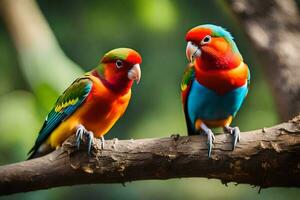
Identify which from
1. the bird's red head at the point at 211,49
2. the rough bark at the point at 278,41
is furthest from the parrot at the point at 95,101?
the rough bark at the point at 278,41

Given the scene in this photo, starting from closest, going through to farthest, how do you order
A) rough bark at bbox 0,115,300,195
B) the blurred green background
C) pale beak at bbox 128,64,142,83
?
rough bark at bbox 0,115,300,195, pale beak at bbox 128,64,142,83, the blurred green background

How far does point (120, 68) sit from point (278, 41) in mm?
930

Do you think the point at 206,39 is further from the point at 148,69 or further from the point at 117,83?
the point at 148,69

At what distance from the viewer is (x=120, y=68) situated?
1.98m

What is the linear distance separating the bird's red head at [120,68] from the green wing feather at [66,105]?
87 millimetres

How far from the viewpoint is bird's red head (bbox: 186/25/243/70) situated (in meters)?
1.83

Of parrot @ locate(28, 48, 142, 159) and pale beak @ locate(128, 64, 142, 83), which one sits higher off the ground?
pale beak @ locate(128, 64, 142, 83)

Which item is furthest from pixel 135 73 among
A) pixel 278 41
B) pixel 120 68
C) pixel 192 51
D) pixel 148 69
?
pixel 148 69

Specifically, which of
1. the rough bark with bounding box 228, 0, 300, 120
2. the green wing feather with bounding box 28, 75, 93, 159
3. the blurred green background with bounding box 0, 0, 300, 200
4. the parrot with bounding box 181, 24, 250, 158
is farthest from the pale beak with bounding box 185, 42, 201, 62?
the blurred green background with bounding box 0, 0, 300, 200

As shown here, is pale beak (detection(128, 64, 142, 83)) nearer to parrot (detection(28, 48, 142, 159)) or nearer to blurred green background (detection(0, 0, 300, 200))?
parrot (detection(28, 48, 142, 159))

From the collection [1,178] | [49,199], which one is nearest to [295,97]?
[1,178]

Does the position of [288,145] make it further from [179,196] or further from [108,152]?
[179,196]

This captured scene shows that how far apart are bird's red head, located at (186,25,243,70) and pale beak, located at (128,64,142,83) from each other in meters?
0.18

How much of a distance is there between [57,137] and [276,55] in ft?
3.42
